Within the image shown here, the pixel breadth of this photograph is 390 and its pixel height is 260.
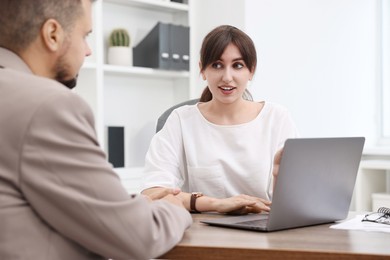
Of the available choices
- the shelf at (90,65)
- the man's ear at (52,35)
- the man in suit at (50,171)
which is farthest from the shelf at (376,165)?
the man's ear at (52,35)

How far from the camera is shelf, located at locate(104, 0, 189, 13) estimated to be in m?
3.60

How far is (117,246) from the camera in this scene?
1.01 m

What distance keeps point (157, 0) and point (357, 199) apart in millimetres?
1768

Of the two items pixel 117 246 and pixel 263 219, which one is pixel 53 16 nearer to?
pixel 117 246

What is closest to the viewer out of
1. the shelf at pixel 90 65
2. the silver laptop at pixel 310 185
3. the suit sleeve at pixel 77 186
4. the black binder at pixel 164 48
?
the suit sleeve at pixel 77 186

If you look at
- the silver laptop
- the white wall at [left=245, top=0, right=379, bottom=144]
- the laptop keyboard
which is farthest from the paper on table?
the white wall at [left=245, top=0, right=379, bottom=144]

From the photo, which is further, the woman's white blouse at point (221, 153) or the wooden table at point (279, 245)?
the woman's white blouse at point (221, 153)

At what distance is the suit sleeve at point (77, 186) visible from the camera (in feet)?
3.10

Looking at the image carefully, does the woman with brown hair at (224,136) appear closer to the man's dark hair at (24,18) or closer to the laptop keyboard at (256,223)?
the laptop keyboard at (256,223)

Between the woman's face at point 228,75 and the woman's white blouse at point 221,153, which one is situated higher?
the woman's face at point 228,75

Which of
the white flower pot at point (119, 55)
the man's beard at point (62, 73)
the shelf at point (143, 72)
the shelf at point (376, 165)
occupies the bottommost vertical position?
the shelf at point (376, 165)

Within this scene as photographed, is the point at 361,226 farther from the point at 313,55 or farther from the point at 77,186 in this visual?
the point at 313,55

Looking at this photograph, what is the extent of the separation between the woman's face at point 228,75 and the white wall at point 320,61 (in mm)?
1395

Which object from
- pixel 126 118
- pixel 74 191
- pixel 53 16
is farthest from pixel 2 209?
pixel 126 118
